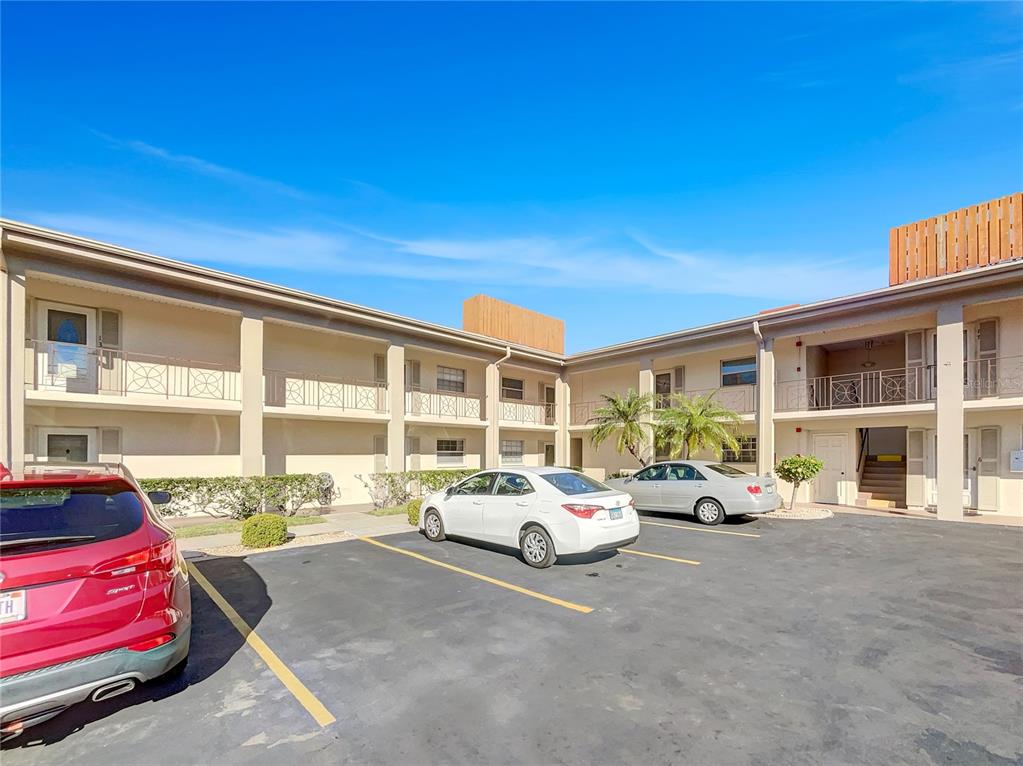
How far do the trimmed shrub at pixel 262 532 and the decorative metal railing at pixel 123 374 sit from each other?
481 cm

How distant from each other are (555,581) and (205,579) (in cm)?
495

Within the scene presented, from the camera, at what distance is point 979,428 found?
13.4 metres

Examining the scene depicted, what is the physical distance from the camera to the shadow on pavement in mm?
3322

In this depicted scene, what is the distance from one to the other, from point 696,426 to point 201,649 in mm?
13133

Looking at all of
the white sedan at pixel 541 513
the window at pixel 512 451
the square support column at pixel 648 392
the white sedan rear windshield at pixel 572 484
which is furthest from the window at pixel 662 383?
the white sedan at pixel 541 513

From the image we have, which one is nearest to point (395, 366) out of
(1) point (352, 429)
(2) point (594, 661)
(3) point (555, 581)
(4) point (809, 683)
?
(1) point (352, 429)

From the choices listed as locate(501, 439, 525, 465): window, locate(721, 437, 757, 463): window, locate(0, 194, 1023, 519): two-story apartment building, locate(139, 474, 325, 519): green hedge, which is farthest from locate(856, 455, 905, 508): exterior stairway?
locate(139, 474, 325, 519): green hedge

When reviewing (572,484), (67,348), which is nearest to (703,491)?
(572,484)

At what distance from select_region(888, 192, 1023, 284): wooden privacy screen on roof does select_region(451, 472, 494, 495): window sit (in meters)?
14.5

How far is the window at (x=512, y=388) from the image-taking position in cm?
2147

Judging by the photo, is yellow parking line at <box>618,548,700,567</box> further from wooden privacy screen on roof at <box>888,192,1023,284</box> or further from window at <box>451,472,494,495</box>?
wooden privacy screen on roof at <box>888,192,1023,284</box>

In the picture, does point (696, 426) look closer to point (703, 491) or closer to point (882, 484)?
point (703, 491)

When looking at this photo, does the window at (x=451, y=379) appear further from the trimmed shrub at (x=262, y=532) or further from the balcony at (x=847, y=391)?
the balcony at (x=847, y=391)

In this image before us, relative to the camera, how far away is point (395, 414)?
1527cm
